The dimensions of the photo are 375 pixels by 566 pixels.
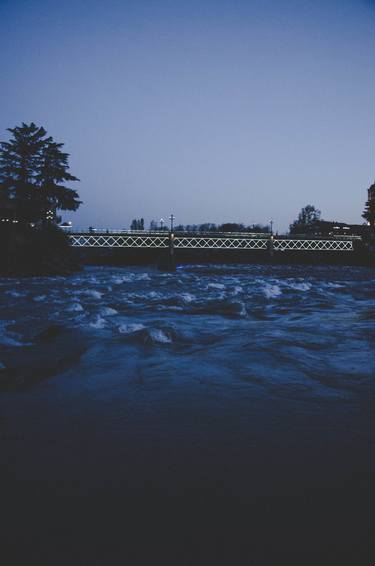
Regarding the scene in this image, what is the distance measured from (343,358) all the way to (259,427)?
2.73 metres

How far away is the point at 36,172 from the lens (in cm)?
3766

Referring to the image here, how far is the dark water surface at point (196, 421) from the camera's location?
7.39 feet

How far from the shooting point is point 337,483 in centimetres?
233

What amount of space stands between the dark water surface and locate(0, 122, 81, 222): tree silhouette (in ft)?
112

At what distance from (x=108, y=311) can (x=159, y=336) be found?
157 inches

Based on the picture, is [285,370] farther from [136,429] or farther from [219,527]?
[219,527]

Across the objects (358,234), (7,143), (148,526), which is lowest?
(148,526)

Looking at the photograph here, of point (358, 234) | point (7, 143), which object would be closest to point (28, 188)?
point (7, 143)

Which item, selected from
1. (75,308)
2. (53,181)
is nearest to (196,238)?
(53,181)

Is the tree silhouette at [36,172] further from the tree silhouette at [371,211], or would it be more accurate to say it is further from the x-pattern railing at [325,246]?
the tree silhouette at [371,211]

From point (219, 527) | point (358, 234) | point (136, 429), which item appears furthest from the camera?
point (358, 234)

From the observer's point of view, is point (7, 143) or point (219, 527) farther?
point (7, 143)

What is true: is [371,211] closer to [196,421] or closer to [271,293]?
[271,293]

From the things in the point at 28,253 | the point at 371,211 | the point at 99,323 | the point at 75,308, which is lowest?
the point at 75,308
